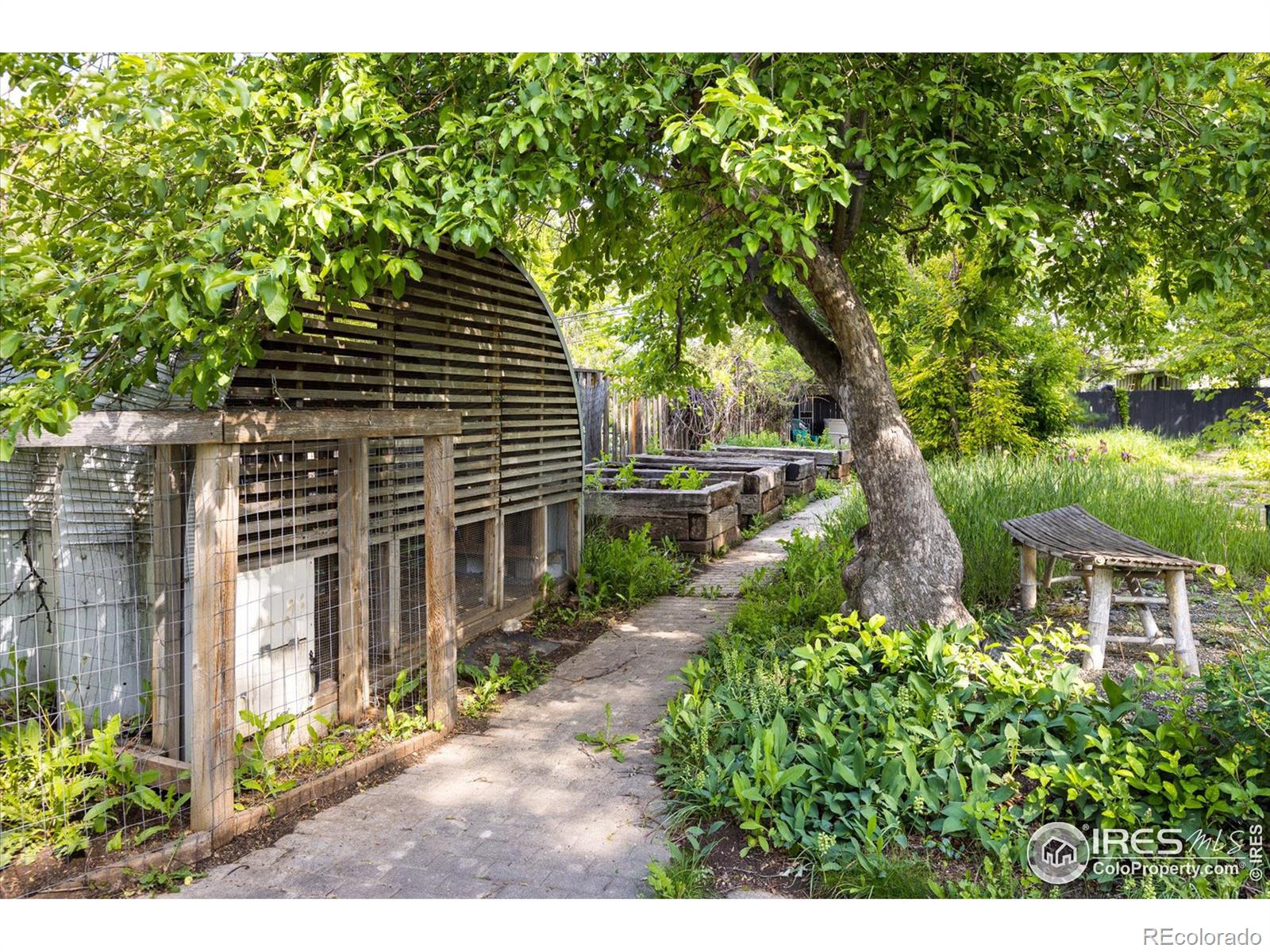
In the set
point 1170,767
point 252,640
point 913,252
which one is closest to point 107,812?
point 252,640

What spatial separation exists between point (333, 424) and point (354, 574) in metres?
1.04

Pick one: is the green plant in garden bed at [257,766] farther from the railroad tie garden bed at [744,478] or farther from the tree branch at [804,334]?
the railroad tie garden bed at [744,478]

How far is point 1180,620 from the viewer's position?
4.40m

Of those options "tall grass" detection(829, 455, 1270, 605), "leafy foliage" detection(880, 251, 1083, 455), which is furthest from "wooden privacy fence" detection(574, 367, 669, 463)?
"tall grass" detection(829, 455, 1270, 605)

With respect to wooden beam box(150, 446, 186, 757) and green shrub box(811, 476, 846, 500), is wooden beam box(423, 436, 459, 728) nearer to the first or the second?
wooden beam box(150, 446, 186, 757)

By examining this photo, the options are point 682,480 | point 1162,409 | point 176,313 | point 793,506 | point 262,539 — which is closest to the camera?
point 176,313

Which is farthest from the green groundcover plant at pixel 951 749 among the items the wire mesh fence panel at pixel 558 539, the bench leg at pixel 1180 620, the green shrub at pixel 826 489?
the green shrub at pixel 826 489

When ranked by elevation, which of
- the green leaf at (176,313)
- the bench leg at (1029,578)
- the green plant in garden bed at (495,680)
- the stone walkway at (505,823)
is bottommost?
the stone walkway at (505,823)

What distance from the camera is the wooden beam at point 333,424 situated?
3385mm

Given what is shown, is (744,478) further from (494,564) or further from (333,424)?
(333,424)

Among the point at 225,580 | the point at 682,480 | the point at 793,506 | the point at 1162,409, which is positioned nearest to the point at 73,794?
the point at 225,580

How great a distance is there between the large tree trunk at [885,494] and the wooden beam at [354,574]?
9.18 ft

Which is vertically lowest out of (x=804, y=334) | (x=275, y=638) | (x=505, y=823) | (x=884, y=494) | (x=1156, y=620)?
(x=505, y=823)

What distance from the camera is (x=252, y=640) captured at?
13.3 ft
